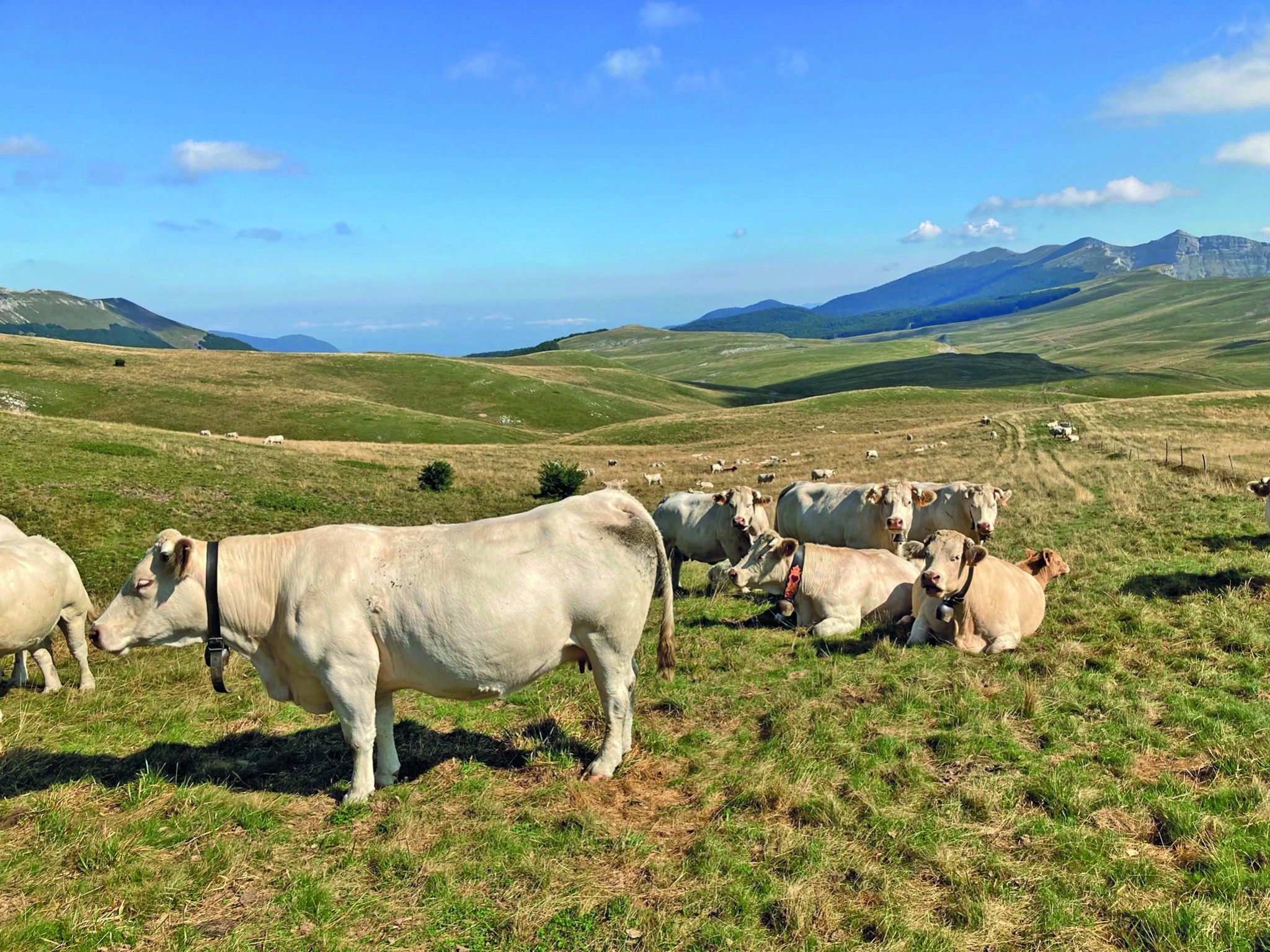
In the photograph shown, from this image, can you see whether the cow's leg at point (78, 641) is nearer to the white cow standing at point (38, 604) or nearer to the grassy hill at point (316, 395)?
the white cow standing at point (38, 604)

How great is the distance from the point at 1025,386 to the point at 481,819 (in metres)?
138

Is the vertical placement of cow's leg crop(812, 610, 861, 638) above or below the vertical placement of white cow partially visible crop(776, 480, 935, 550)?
below

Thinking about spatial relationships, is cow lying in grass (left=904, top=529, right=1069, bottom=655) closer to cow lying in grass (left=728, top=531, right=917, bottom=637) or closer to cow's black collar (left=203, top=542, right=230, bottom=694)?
cow lying in grass (left=728, top=531, right=917, bottom=637)

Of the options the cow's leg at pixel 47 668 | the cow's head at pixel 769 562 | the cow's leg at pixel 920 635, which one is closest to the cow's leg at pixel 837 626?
the cow's head at pixel 769 562

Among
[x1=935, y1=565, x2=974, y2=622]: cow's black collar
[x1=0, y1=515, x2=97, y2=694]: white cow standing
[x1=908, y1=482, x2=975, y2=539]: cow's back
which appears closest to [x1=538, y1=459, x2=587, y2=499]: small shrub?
[x1=908, y1=482, x2=975, y2=539]: cow's back

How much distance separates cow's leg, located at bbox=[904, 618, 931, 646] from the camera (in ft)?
36.7

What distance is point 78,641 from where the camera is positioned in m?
10.1

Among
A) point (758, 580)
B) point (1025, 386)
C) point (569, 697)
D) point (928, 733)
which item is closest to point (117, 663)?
point (569, 697)

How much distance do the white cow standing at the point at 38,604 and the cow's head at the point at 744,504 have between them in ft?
37.0

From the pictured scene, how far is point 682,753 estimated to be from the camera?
26.6ft

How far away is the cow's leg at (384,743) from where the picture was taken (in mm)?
7512

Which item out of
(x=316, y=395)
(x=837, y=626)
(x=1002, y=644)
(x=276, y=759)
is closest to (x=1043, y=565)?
(x=1002, y=644)

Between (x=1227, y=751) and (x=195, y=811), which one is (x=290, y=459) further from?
(x=1227, y=751)

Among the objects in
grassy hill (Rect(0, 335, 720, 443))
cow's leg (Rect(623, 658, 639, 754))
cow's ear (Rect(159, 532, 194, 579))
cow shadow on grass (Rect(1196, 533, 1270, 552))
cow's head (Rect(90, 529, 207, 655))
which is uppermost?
grassy hill (Rect(0, 335, 720, 443))
